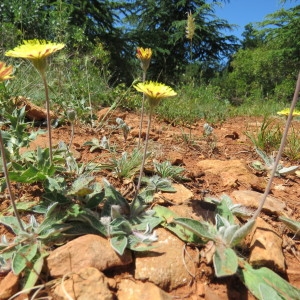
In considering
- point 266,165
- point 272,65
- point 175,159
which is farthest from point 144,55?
point 272,65

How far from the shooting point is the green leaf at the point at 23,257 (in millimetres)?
1021

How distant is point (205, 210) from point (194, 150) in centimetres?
103

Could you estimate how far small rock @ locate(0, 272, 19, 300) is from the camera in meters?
1.00

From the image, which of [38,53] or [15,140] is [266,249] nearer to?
[38,53]

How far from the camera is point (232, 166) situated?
199 cm

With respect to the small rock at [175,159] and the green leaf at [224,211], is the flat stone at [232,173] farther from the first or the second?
the green leaf at [224,211]

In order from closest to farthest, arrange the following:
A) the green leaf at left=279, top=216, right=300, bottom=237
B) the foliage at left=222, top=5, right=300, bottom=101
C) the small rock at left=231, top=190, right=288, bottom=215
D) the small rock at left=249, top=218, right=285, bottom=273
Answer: the small rock at left=249, top=218, right=285, bottom=273, the green leaf at left=279, top=216, right=300, bottom=237, the small rock at left=231, top=190, right=288, bottom=215, the foliage at left=222, top=5, right=300, bottom=101

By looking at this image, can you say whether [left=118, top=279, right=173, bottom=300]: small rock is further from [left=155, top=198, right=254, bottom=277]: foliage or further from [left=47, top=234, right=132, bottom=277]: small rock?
[left=155, top=198, right=254, bottom=277]: foliage

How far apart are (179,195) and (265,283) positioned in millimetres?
626

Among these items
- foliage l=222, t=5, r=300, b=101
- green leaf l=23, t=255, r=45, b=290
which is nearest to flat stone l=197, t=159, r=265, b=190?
green leaf l=23, t=255, r=45, b=290

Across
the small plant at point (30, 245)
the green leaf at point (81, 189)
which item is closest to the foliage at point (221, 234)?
the green leaf at point (81, 189)

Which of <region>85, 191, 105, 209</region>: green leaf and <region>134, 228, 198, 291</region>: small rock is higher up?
<region>85, 191, 105, 209</region>: green leaf

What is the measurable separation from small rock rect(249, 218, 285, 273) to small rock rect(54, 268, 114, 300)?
1.77 feet

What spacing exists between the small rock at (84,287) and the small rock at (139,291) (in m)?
0.06
